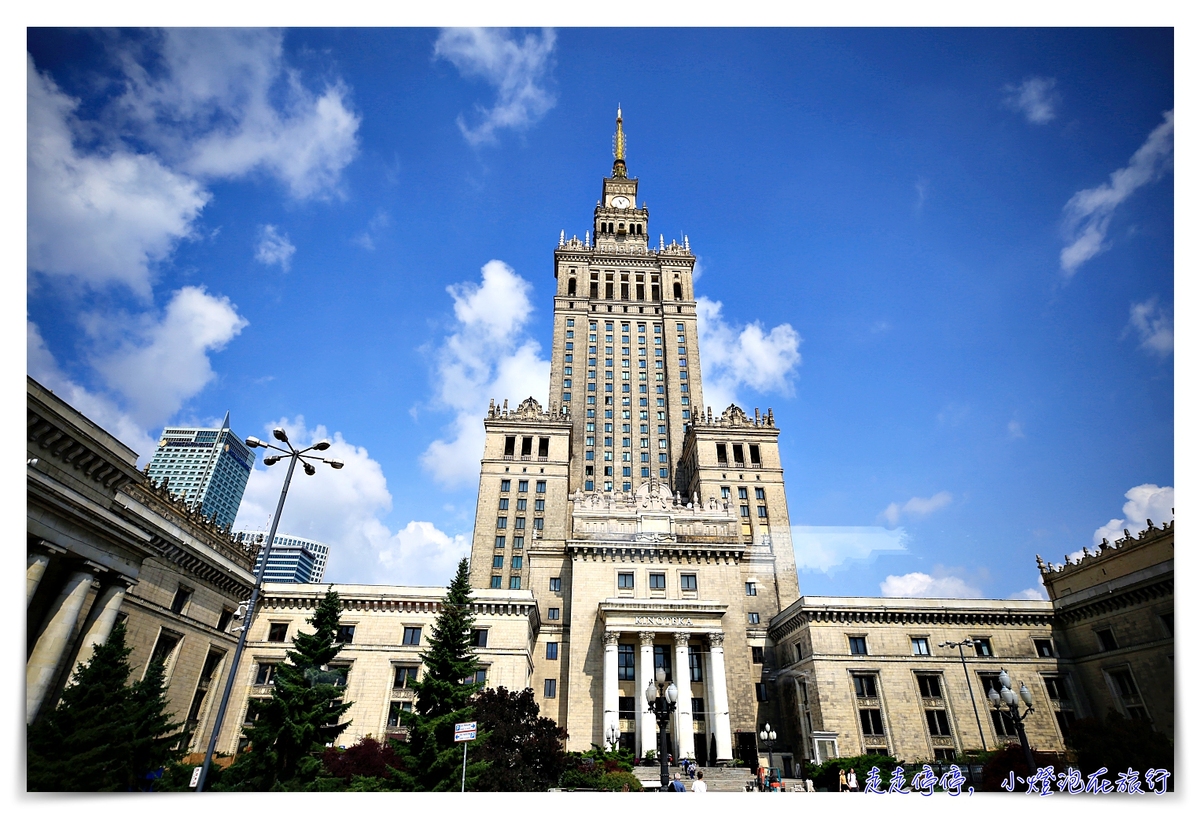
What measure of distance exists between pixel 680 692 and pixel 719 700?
116 inches

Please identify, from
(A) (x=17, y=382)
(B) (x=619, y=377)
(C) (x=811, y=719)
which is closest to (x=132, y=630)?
(A) (x=17, y=382)

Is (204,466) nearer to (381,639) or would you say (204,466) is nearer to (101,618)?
(381,639)

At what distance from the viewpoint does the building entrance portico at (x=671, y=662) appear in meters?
42.9

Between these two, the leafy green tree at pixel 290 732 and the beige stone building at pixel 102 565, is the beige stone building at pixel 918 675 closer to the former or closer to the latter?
the leafy green tree at pixel 290 732

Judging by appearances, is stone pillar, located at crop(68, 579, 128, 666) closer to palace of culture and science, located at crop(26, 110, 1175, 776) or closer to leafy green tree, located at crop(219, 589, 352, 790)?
palace of culture and science, located at crop(26, 110, 1175, 776)

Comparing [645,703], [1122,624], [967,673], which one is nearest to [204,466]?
[645,703]

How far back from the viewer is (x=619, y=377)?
8550cm

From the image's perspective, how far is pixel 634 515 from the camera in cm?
5322

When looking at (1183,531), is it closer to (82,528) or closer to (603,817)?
(603,817)

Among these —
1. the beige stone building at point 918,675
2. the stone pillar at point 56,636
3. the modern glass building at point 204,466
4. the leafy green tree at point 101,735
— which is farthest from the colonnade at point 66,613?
the beige stone building at point 918,675

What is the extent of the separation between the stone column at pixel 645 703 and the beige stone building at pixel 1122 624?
26.3 metres

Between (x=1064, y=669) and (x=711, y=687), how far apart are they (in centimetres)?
2379

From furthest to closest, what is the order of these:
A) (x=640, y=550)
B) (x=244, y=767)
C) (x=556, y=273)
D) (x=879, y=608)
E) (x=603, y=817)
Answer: (x=556, y=273)
(x=640, y=550)
(x=879, y=608)
(x=244, y=767)
(x=603, y=817)

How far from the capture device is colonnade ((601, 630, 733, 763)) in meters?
41.3
